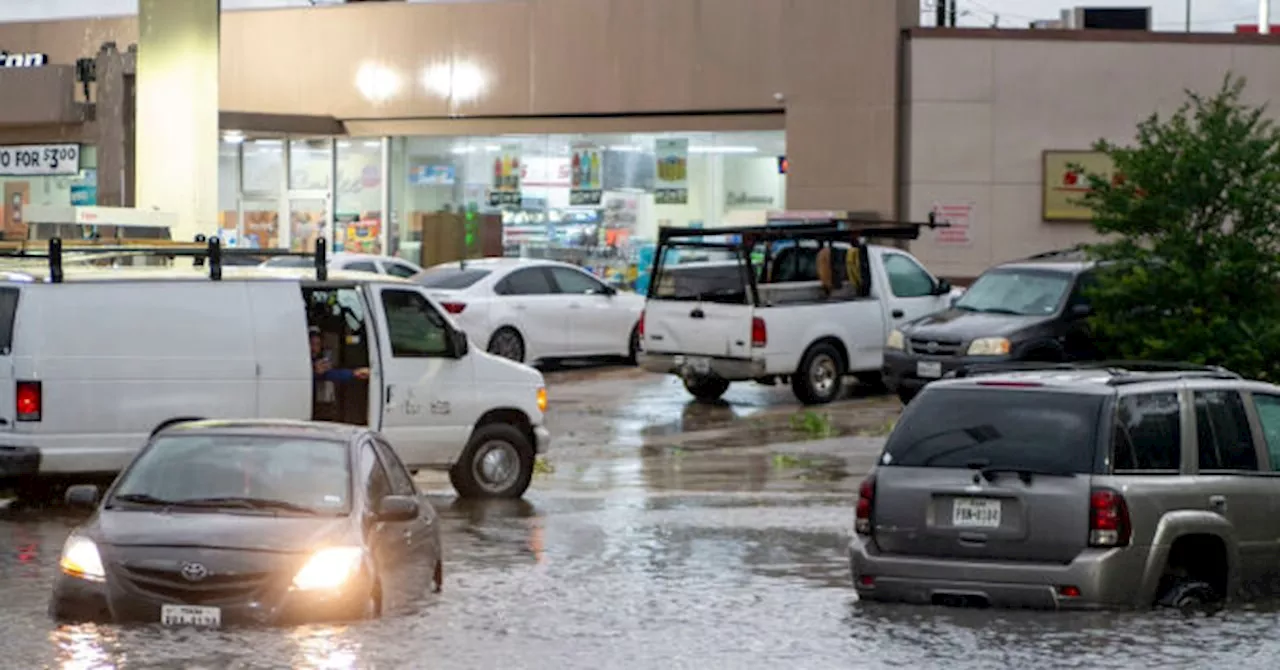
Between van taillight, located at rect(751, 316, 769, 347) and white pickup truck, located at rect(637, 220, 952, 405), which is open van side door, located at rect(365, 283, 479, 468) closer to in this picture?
van taillight, located at rect(751, 316, 769, 347)

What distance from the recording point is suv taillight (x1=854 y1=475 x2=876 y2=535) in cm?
1287

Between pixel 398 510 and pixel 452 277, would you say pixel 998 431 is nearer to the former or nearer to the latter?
pixel 398 510

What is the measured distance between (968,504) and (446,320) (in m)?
7.41

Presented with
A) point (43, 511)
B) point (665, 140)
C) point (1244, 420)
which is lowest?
point (43, 511)

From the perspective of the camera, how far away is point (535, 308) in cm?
3097

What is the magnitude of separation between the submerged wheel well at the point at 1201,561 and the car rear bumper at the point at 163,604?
461cm

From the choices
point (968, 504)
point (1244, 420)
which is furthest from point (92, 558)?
point (1244, 420)

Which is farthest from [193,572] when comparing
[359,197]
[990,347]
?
[359,197]

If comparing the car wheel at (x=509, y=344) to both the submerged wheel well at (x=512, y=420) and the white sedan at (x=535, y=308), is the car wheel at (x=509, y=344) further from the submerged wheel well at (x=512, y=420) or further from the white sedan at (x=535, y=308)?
the submerged wheel well at (x=512, y=420)

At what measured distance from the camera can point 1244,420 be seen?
43.3 feet

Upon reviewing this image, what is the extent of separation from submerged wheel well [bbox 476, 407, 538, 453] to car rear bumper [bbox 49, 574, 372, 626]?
7685 mm

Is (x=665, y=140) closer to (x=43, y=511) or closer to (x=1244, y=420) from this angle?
(x=43, y=511)

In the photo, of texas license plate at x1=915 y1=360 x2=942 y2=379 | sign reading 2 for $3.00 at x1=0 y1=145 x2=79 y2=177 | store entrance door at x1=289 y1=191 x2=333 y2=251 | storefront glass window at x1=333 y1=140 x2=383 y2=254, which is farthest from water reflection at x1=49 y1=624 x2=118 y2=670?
store entrance door at x1=289 y1=191 x2=333 y2=251

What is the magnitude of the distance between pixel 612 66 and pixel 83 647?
2872 cm
